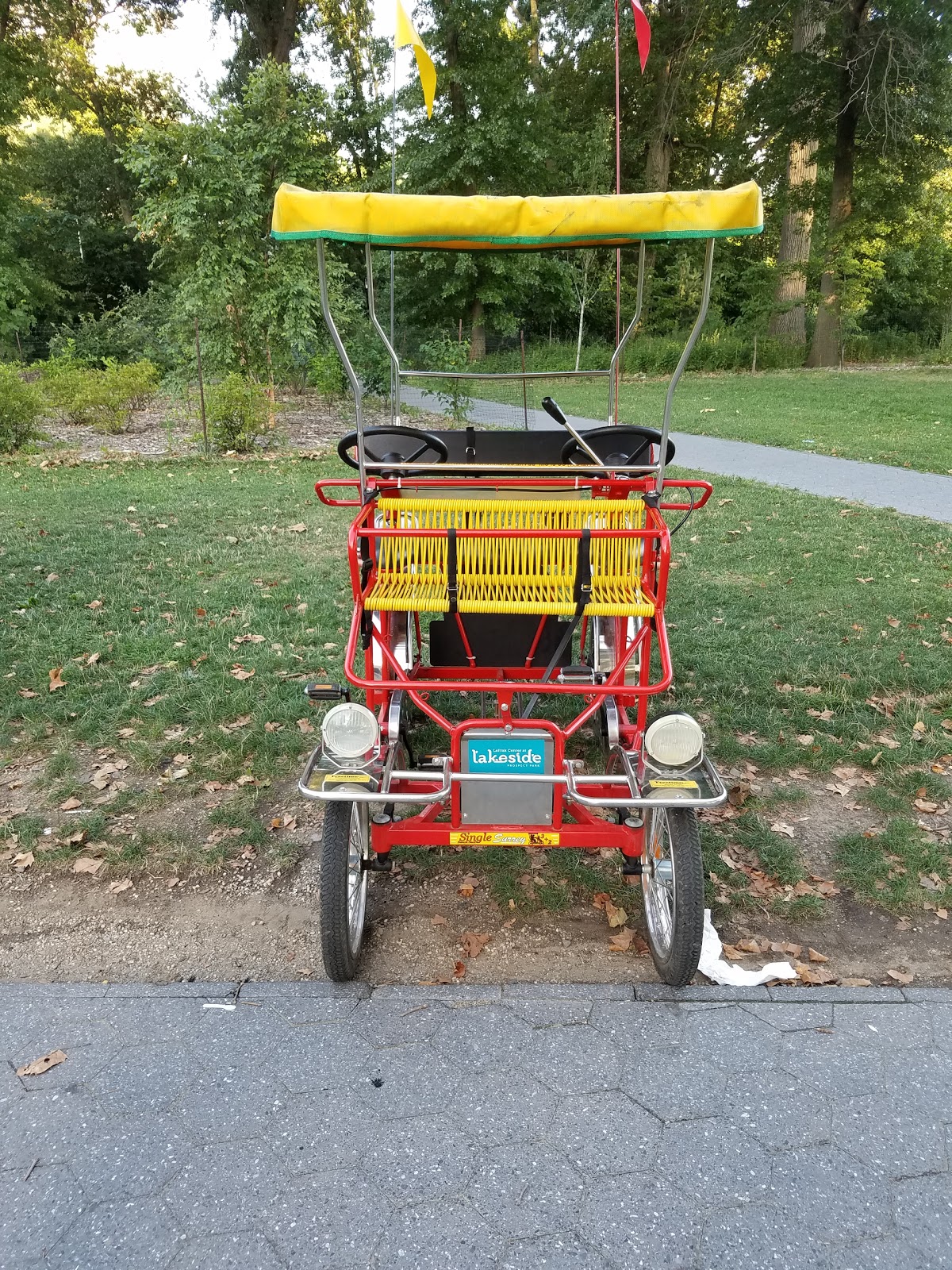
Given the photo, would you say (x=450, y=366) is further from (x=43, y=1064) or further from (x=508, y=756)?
(x=43, y=1064)

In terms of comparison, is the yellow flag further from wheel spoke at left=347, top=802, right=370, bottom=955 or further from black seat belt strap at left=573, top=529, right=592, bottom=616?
wheel spoke at left=347, top=802, right=370, bottom=955

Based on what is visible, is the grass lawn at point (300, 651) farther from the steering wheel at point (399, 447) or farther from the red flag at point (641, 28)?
the red flag at point (641, 28)

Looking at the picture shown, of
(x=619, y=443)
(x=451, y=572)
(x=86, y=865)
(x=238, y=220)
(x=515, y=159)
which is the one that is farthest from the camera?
(x=515, y=159)

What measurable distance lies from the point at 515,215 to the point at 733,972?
2558mm

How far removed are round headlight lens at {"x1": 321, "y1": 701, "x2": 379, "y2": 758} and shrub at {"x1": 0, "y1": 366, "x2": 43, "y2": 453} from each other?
1105 centimetres

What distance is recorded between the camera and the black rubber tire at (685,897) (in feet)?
8.13

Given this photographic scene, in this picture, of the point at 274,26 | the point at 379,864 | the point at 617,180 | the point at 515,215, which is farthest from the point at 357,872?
the point at 274,26

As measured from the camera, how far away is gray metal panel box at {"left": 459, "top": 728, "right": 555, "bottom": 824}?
256 centimetres

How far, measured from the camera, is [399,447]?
3627 mm

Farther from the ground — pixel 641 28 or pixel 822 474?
pixel 641 28

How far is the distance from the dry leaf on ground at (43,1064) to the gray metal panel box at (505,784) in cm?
133

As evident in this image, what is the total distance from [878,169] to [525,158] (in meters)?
9.72

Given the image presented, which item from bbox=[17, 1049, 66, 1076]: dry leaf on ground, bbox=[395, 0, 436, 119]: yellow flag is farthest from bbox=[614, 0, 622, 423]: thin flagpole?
bbox=[17, 1049, 66, 1076]: dry leaf on ground

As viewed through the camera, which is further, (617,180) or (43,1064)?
(617,180)
